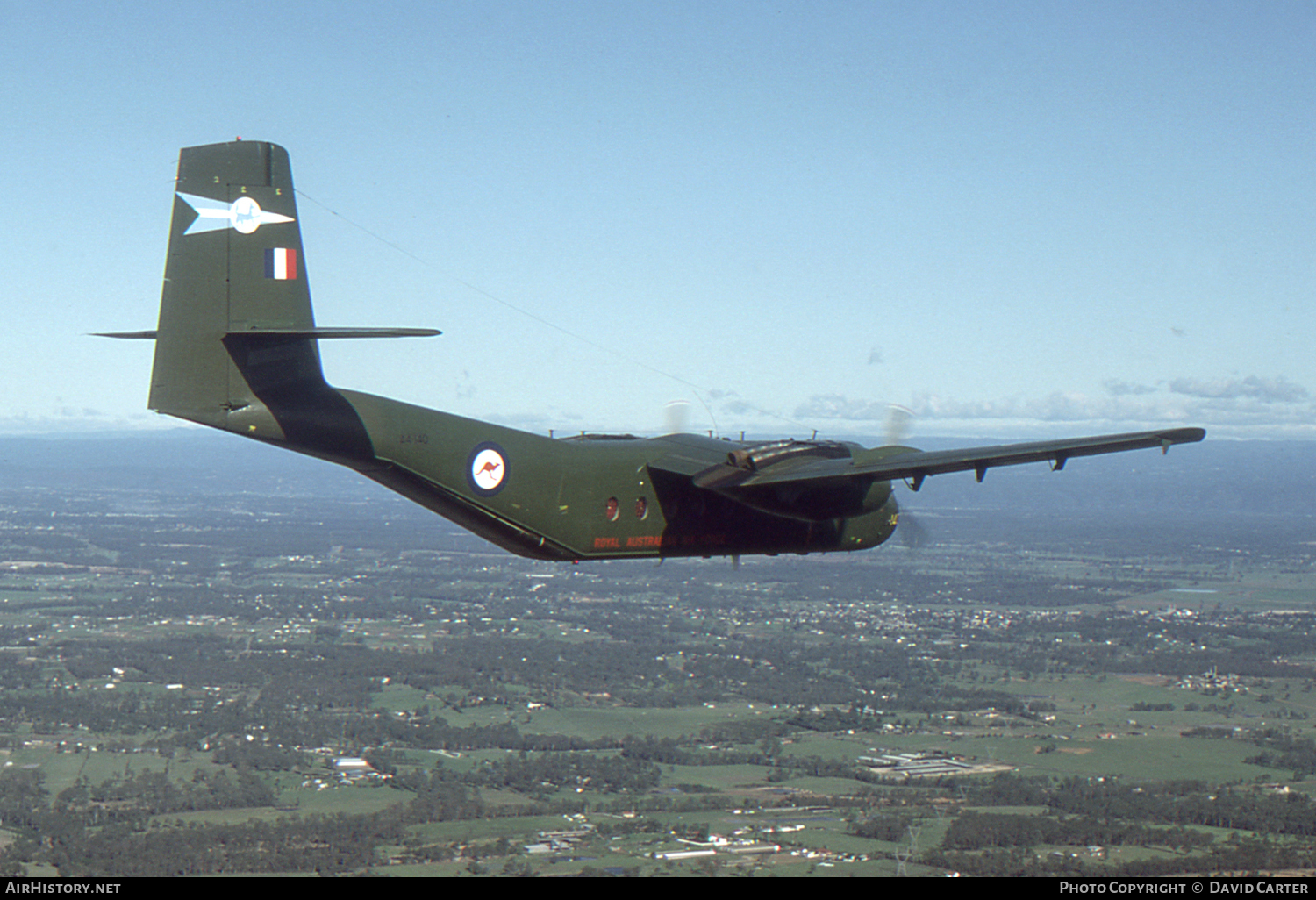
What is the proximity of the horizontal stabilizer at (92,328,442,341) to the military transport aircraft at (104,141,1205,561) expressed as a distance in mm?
40

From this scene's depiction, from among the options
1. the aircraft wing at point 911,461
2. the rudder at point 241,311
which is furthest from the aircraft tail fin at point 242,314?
the aircraft wing at point 911,461

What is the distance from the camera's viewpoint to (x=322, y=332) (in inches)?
784

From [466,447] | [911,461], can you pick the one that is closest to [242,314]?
[466,447]

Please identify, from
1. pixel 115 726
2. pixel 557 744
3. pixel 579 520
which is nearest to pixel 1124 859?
pixel 557 744

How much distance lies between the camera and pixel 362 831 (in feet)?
387

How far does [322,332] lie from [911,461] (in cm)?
1267

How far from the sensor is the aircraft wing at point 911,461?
2305 centimetres

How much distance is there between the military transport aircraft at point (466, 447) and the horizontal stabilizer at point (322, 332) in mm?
40

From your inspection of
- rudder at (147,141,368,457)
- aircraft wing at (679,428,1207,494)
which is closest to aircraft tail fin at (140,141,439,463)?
rudder at (147,141,368,457)

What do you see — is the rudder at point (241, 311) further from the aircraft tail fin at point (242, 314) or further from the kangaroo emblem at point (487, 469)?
the kangaroo emblem at point (487, 469)

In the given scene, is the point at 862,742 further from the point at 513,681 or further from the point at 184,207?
the point at 184,207

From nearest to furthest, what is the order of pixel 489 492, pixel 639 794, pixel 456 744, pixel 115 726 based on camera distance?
pixel 489 492 < pixel 639 794 < pixel 456 744 < pixel 115 726
